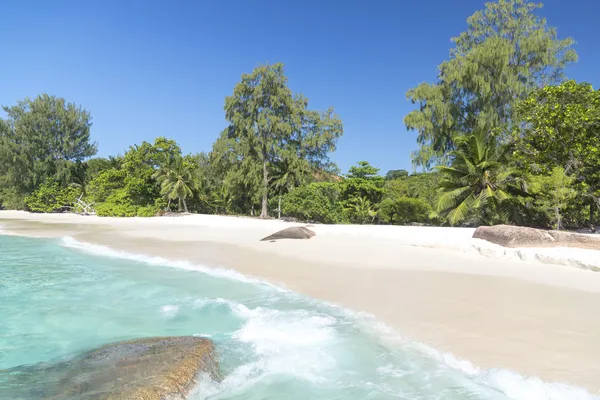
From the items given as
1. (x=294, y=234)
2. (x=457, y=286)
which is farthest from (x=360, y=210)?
(x=457, y=286)

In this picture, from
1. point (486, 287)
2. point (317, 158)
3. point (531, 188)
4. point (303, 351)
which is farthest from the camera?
point (317, 158)

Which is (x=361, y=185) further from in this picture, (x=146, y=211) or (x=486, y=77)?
(x=146, y=211)

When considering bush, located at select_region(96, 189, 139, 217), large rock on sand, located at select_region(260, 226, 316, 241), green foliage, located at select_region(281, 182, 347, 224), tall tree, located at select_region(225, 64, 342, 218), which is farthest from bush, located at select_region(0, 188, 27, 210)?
large rock on sand, located at select_region(260, 226, 316, 241)

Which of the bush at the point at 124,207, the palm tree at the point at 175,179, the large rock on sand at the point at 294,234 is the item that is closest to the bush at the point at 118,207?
the bush at the point at 124,207

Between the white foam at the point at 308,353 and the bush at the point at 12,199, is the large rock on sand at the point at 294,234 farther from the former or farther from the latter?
the bush at the point at 12,199

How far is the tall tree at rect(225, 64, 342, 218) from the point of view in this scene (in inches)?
1105

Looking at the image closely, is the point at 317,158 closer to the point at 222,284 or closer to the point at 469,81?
the point at 469,81

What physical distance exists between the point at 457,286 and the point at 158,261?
814cm

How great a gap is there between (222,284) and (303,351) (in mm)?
3799

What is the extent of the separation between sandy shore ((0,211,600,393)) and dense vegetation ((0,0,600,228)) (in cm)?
520

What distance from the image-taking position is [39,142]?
40.1 metres

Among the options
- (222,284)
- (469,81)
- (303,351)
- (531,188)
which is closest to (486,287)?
(303,351)

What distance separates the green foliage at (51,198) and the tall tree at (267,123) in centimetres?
2222

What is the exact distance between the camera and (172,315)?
5930 millimetres
